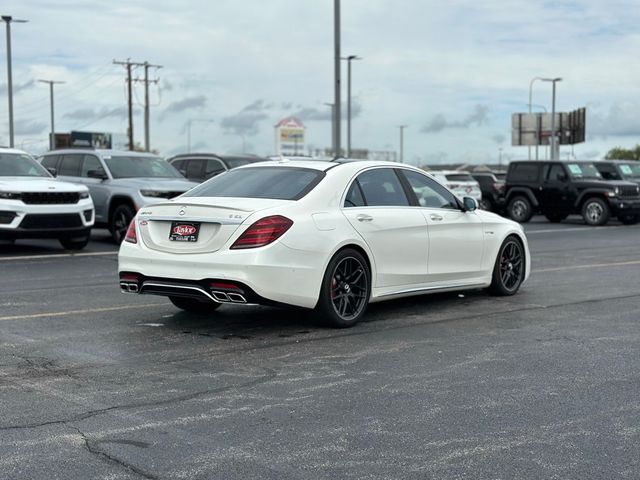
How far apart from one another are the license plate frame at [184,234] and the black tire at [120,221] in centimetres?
A: 929

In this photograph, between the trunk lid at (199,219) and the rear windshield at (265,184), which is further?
the rear windshield at (265,184)

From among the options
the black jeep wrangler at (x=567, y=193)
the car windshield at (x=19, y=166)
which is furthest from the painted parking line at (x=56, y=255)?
the black jeep wrangler at (x=567, y=193)

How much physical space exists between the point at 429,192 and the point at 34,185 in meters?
8.07

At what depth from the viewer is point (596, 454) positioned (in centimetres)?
480

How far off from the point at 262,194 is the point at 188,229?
0.76 meters

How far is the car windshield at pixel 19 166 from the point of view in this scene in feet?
53.6

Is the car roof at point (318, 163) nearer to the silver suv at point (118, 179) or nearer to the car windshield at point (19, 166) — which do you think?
the silver suv at point (118, 179)

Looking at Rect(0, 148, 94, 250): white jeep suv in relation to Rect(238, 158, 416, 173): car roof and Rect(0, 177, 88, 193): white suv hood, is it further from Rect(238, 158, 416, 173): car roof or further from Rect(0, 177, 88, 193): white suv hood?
Rect(238, 158, 416, 173): car roof

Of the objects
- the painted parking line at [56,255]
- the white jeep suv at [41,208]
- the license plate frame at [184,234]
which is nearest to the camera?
the license plate frame at [184,234]

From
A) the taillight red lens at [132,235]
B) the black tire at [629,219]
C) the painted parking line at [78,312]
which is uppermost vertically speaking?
the taillight red lens at [132,235]

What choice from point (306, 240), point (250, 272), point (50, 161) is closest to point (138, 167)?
point (50, 161)

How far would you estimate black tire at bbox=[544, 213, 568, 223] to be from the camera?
28.6 m

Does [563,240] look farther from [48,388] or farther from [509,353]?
[48,388]

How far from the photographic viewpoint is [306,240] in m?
8.02
